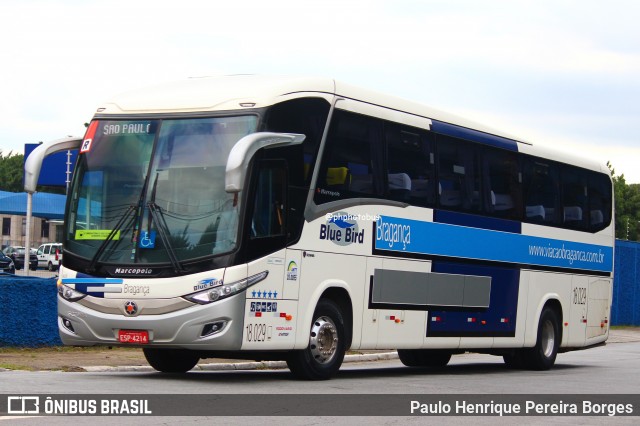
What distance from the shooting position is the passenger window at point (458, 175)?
18.3 m

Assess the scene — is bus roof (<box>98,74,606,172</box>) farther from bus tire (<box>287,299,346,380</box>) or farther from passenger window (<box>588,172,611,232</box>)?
passenger window (<box>588,172,611,232</box>)

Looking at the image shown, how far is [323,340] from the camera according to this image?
50.8ft

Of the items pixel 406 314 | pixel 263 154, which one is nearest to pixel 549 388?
pixel 406 314

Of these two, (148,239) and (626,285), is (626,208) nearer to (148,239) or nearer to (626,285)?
(626,285)

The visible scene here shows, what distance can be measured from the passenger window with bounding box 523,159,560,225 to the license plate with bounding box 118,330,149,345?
29.3ft

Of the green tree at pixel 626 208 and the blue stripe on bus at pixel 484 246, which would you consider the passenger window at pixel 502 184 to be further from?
the green tree at pixel 626 208

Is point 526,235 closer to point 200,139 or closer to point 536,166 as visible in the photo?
point 536,166

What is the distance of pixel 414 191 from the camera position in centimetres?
1745

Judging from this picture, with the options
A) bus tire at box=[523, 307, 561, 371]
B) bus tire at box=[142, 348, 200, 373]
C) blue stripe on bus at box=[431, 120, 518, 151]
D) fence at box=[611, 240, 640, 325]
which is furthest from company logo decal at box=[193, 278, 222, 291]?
fence at box=[611, 240, 640, 325]

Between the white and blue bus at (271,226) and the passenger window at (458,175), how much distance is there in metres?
0.04

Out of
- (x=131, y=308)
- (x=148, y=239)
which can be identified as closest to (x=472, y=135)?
(x=148, y=239)

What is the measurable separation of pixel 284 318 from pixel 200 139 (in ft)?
8.03

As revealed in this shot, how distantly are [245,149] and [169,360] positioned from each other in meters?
4.45

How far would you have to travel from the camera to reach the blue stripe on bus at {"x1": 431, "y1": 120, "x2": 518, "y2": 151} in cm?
1842
